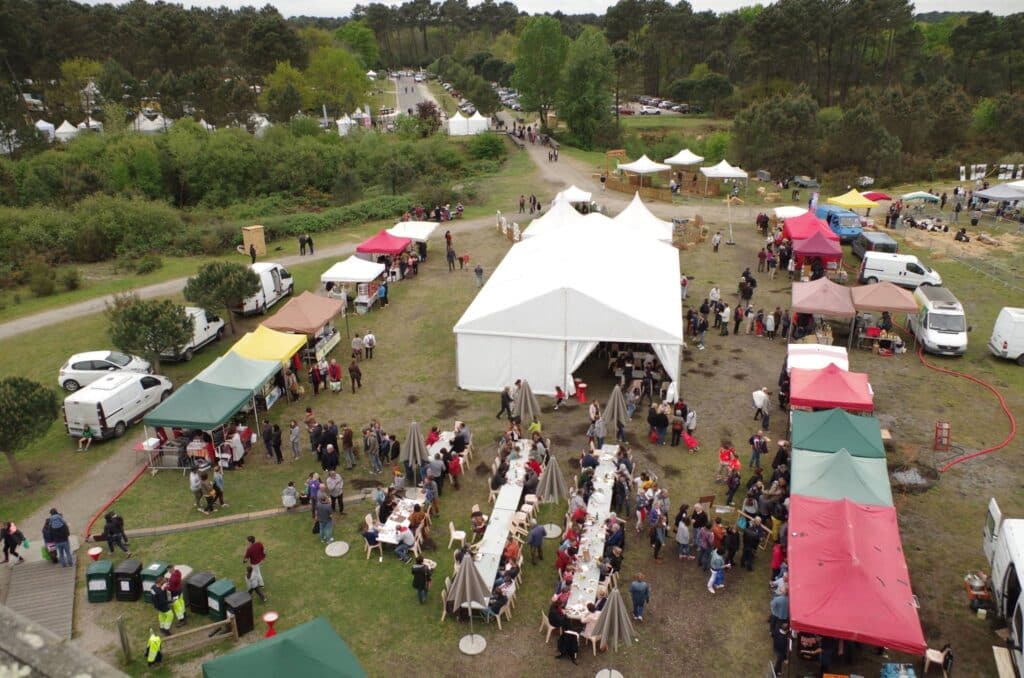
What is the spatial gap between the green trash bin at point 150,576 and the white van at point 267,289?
13377 millimetres

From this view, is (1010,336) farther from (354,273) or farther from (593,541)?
(354,273)

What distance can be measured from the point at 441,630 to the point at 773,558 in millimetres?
5750

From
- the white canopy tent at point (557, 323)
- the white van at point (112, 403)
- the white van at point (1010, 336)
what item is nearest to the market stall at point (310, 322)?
the white van at point (112, 403)

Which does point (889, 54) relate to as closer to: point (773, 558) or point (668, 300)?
point (668, 300)

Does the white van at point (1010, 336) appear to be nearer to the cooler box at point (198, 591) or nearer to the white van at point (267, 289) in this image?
the cooler box at point (198, 591)

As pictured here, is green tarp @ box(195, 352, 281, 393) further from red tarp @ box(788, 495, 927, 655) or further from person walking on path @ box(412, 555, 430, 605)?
red tarp @ box(788, 495, 927, 655)

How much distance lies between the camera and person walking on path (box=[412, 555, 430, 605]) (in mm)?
11383

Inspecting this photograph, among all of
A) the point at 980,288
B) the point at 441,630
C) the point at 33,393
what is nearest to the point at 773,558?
the point at 441,630

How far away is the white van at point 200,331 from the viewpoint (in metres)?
21.5

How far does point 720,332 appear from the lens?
74.3ft

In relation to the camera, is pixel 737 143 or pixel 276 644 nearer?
pixel 276 644

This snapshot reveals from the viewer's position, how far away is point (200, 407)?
15711 millimetres

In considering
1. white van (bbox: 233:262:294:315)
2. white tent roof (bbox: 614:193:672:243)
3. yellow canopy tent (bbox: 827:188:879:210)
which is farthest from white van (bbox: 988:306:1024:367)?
white van (bbox: 233:262:294:315)

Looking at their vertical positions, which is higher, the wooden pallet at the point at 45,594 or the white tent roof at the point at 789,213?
the white tent roof at the point at 789,213
